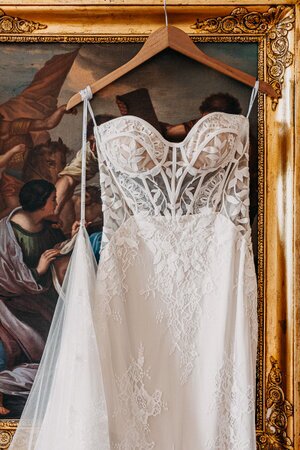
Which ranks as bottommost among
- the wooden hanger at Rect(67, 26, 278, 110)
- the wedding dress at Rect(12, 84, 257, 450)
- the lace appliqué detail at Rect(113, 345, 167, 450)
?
the lace appliqué detail at Rect(113, 345, 167, 450)

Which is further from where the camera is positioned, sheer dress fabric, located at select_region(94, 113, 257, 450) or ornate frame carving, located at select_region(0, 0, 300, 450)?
ornate frame carving, located at select_region(0, 0, 300, 450)

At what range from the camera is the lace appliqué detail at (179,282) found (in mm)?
1374

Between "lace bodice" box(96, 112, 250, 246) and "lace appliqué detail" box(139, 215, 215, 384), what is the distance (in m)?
0.07

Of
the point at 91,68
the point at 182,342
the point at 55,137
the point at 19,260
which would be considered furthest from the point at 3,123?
the point at 182,342

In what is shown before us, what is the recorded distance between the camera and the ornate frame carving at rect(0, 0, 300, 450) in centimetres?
148

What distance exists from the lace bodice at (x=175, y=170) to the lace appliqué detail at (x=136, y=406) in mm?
415

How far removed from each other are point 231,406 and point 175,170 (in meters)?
0.70

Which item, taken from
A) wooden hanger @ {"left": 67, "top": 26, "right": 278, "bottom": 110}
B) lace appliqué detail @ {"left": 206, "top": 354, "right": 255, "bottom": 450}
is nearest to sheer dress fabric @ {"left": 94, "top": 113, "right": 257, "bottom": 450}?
lace appliqué detail @ {"left": 206, "top": 354, "right": 255, "bottom": 450}

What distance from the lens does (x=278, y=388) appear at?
58.4 inches

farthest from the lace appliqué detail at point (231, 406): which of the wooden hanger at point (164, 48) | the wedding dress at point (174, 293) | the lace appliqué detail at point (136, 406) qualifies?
the wooden hanger at point (164, 48)

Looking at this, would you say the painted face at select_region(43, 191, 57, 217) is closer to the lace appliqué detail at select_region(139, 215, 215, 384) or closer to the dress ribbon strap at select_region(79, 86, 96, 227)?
the dress ribbon strap at select_region(79, 86, 96, 227)

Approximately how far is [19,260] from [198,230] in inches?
23.4

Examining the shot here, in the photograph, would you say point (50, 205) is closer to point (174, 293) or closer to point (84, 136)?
point (84, 136)

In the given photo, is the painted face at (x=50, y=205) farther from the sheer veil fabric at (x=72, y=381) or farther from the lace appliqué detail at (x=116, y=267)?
the lace appliqué detail at (x=116, y=267)
